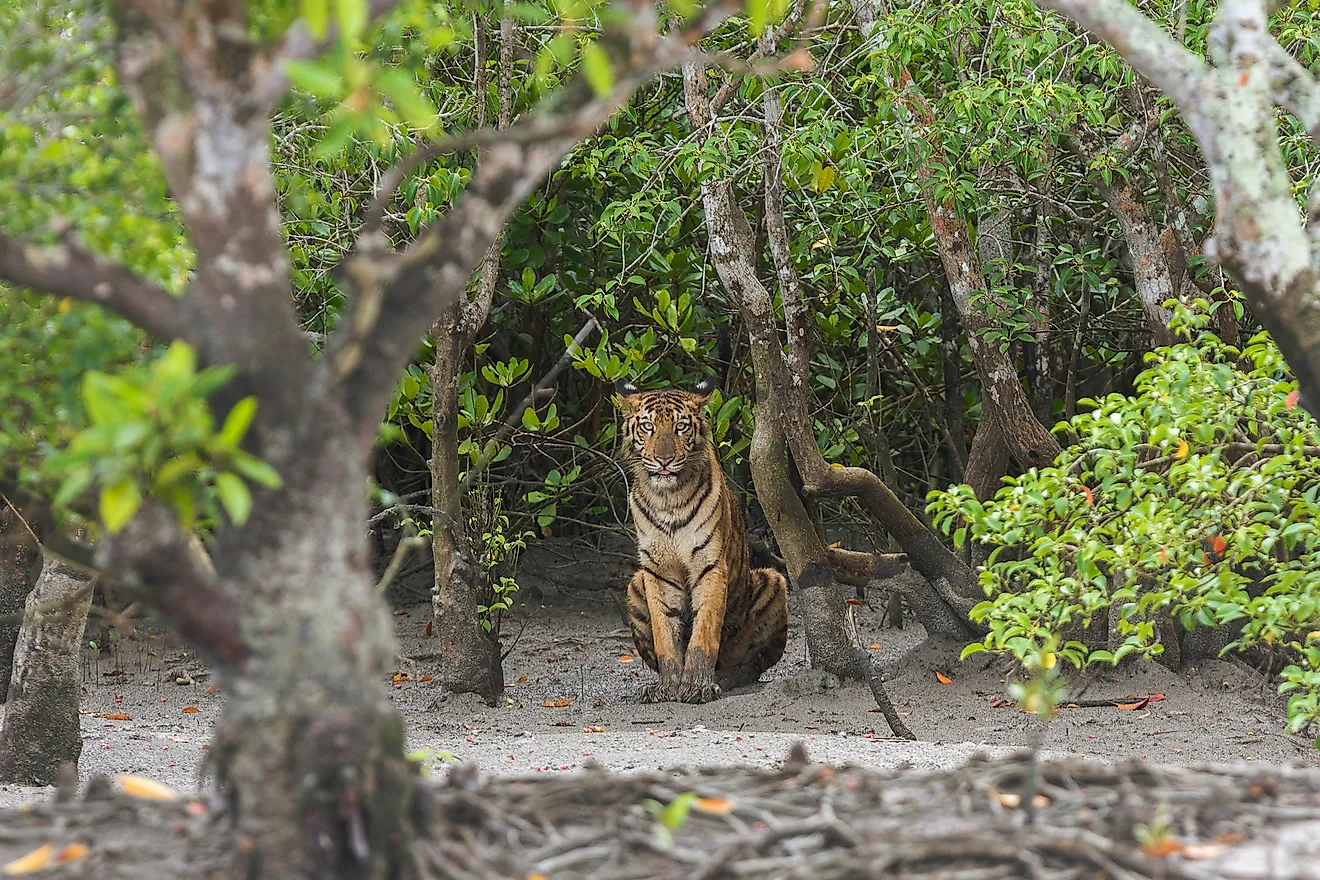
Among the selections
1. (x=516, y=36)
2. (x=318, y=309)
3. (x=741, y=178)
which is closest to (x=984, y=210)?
(x=741, y=178)

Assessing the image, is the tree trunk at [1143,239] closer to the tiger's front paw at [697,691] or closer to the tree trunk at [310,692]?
the tiger's front paw at [697,691]

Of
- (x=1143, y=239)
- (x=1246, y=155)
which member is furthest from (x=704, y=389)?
(x=1246, y=155)

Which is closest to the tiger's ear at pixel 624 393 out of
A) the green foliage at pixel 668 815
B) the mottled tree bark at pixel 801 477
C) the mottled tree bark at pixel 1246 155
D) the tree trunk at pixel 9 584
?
the mottled tree bark at pixel 801 477

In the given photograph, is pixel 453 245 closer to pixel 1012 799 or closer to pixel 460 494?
pixel 1012 799

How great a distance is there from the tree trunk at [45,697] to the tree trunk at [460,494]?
174 cm

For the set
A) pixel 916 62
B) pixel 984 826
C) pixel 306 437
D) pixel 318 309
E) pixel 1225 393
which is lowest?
pixel 984 826

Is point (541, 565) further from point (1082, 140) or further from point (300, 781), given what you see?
point (300, 781)

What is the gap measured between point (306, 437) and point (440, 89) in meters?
4.42

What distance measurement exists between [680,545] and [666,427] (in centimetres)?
67

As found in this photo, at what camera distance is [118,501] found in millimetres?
1910

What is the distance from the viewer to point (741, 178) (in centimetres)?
673

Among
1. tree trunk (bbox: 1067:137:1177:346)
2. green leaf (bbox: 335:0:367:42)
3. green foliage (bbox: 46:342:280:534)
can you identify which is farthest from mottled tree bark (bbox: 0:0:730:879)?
tree trunk (bbox: 1067:137:1177:346)

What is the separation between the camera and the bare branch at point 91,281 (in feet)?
7.48

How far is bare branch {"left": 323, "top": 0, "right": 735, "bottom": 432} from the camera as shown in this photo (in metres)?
2.31
